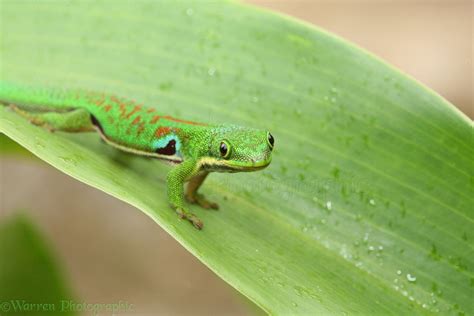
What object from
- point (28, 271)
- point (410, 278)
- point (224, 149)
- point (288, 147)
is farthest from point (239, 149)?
point (28, 271)

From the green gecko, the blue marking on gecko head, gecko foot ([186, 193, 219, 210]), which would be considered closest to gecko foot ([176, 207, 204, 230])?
the green gecko

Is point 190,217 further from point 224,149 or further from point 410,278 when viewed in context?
point 410,278

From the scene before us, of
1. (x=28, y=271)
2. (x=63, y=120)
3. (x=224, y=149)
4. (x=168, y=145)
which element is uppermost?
(x=224, y=149)

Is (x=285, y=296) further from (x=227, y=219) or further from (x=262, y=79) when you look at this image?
(x=262, y=79)

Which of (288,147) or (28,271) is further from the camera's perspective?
(28,271)

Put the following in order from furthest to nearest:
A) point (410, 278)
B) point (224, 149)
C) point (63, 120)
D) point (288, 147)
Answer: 1. point (63, 120)
2. point (288, 147)
3. point (224, 149)
4. point (410, 278)

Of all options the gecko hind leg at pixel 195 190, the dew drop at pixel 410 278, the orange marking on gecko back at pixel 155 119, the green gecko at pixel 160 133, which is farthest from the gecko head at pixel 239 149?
the dew drop at pixel 410 278
